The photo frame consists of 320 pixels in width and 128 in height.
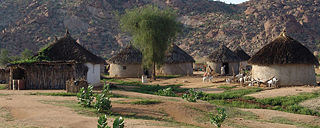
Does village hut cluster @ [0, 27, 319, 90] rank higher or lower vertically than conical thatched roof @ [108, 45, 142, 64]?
lower

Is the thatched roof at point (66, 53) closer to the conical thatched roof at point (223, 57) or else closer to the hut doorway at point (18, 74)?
the hut doorway at point (18, 74)

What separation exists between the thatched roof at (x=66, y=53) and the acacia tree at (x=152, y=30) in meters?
7.54

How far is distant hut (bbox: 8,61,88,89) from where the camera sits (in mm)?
20391

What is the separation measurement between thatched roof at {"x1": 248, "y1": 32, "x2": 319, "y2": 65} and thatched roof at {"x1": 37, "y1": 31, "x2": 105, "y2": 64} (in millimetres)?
10995

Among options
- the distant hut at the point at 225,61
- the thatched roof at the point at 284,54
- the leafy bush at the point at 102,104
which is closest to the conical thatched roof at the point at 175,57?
the distant hut at the point at 225,61

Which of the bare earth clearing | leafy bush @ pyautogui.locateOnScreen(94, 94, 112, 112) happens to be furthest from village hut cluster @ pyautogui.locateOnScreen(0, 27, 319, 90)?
leafy bush @ pyautogui.locateOnScreen(94, 94, 112, 112)

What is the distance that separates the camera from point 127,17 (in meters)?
31.5

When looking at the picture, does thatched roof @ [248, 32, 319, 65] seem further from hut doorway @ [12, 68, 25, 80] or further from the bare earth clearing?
hut doorway @ [12, 68, 25, 80]

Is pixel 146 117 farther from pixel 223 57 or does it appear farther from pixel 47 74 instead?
pixel 223 57

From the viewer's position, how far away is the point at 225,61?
34094 mm

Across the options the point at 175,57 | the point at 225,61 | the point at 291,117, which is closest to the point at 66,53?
the point at 175,57

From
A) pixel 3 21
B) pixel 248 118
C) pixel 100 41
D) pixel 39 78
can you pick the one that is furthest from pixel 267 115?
pixel 3 21

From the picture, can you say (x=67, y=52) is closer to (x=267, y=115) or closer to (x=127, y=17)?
(x=127, y=17)

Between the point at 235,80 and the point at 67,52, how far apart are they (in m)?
12.0
